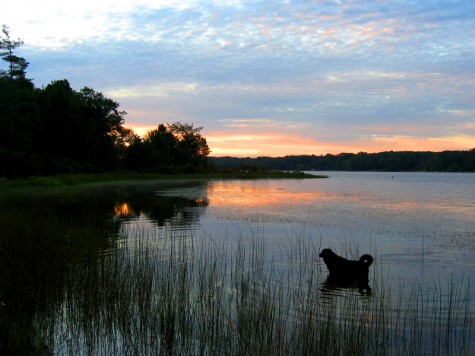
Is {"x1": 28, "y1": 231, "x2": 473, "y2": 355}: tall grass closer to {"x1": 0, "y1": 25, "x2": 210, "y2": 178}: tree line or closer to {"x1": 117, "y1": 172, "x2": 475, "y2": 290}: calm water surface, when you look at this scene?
{"x1": 117, "y1": 172, "x2": 475, "y2": 290}: calm water surface

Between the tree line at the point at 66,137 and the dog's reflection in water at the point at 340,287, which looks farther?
the tree line at the point at 66,137

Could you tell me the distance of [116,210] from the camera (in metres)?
31.3

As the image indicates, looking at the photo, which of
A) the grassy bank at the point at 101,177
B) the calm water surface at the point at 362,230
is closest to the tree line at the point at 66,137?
the grassy bank at the point at 101,177

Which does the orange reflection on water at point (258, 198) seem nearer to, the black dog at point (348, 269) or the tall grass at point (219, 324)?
the black dog at point (348, 269)

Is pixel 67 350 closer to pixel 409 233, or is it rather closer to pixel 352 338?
pixel 352 338

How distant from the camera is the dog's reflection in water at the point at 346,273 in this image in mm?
12341

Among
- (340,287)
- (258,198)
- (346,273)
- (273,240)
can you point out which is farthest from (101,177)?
(340,287)

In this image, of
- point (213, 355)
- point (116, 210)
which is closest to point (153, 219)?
point (116, 210)

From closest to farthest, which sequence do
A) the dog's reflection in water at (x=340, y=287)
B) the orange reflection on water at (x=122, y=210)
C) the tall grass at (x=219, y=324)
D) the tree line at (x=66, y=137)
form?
1. the tall grass at (x=219, y=324)
2. the dog's reflection in water at (x=340, y=287)
3. the orange reflection on water at (x=122, y=210)
4. the tree line at (x=66, y=137)

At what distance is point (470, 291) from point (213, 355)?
776 cm

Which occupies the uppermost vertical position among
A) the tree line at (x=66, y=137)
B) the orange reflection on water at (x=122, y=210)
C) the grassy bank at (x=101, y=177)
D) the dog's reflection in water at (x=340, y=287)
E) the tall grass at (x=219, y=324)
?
the tree line at (x=66, y=137)

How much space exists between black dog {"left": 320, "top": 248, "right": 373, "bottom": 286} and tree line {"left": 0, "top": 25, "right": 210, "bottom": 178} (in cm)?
4650

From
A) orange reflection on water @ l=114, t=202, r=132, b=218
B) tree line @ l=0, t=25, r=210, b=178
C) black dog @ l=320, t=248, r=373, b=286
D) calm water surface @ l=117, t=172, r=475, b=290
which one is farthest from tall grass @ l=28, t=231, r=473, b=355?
tree line @ l=0, t=25, r=210, b=178

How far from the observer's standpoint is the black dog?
12492 mm
